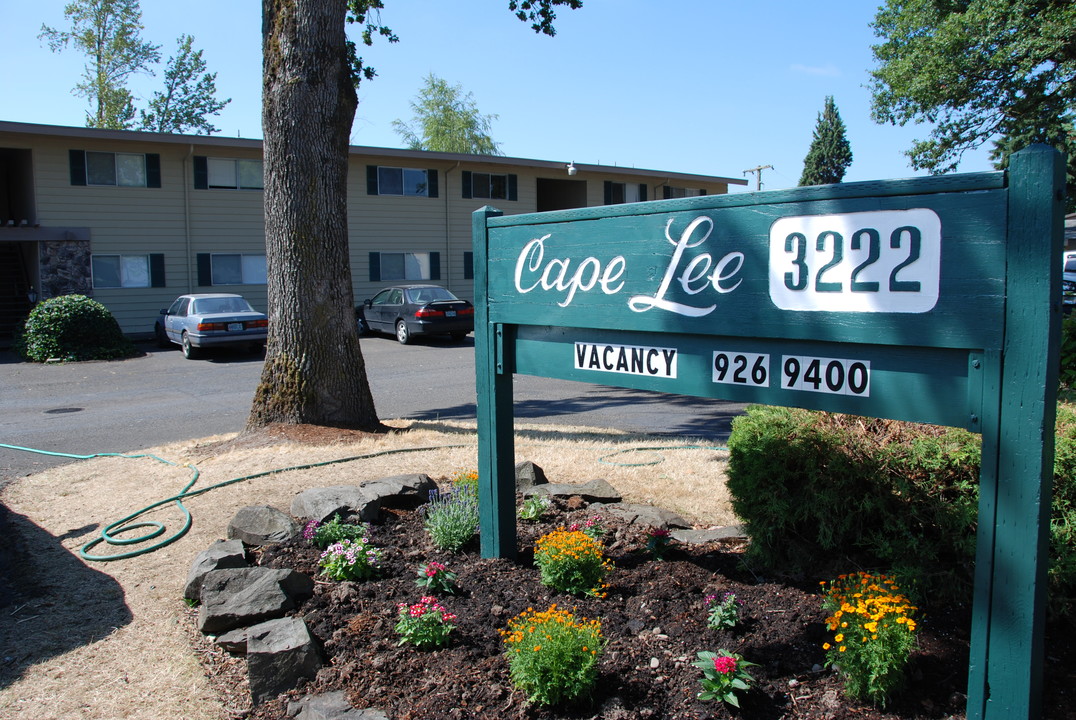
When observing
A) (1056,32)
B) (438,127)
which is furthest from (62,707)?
(438,127)

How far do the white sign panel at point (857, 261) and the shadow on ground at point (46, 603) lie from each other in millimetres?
3737

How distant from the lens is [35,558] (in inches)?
202

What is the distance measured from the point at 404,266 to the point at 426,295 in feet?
16.9

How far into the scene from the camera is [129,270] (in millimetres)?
21438

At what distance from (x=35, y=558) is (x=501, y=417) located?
3220 mm

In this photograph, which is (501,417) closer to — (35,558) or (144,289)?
(35,558)

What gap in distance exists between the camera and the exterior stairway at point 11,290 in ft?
68.2

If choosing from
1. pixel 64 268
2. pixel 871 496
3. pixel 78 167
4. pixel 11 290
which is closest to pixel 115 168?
pixel 78 167

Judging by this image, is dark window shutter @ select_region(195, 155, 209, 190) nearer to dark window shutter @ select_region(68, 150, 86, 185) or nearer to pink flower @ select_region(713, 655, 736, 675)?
dark window shutter @ select_region(68, 150, 86, 185)

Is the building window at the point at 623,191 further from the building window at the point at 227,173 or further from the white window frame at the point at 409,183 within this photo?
the building window at the point at 227,173

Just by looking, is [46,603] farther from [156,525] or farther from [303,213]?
[303,213]

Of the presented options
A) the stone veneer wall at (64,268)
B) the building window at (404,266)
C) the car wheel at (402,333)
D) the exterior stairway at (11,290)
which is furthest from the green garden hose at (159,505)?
the building window at (404,266)

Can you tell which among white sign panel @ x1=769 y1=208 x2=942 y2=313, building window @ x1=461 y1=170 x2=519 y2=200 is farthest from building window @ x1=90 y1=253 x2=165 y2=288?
white sign panel @ x1=769 y1=208 x2=942 y2=313

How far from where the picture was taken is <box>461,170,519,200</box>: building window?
27.1 meters
